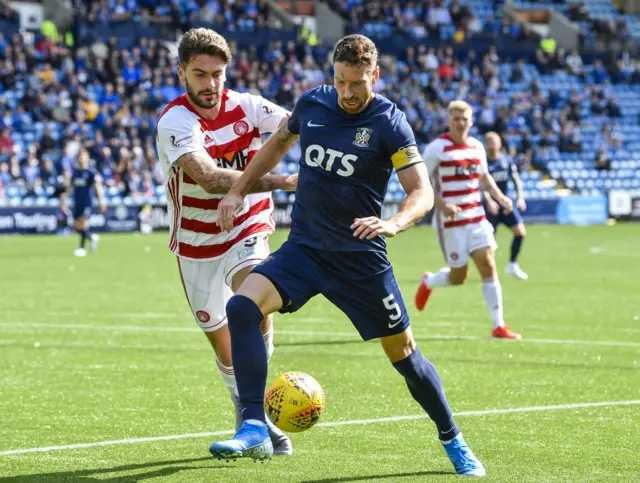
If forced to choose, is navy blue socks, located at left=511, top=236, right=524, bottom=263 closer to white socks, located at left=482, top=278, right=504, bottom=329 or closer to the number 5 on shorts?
white socks, located at left=482, top=278, right=504, bottom=329

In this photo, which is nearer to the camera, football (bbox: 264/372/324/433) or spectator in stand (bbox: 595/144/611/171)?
football (bbox: 264/372/324/433)

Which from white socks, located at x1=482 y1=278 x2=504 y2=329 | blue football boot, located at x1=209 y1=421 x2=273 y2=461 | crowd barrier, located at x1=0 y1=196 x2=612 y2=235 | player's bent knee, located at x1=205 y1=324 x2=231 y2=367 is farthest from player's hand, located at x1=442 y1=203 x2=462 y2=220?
crowd barrier, located at x1=0 y1=196 x2=612 y2=235

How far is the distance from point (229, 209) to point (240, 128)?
95 centimetres

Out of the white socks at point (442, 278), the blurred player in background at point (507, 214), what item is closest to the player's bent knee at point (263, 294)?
the white socks at point (442, 278)

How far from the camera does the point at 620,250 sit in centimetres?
2642

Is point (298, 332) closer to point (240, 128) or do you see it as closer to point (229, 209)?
point (240, 128)

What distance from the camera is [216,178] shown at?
667 cm

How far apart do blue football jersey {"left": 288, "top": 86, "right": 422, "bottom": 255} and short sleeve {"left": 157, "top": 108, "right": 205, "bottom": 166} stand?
87 centimetres

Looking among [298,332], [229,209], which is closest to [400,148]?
Result: [229,209]

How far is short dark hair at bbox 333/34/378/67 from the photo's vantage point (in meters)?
5.87

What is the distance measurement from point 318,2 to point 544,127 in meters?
10.1

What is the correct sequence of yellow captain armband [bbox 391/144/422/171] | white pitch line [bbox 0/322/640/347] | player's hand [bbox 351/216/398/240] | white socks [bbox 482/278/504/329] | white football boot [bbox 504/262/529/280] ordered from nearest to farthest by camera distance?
player's hand [bbox 351/216/398/240], yellow captain armband [bbox 391/144/422/171], white pitch line [bbox 0/322/640/347], white socks [bbox 482/278/504/329], white football boot [bbox 504/262/529/280]

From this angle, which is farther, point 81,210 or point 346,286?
point 81,210

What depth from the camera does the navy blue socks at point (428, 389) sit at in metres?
6.13
